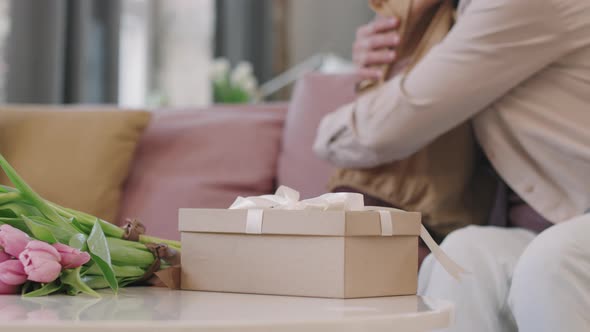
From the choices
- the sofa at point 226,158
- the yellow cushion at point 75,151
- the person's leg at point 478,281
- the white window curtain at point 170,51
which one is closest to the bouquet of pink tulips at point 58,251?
the person's leg at point 478,281

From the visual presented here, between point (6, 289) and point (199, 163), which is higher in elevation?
point (6, 289)

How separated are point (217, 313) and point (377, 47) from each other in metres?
0.97

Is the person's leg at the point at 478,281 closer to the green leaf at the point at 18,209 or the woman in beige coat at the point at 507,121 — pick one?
the woman in beige coat at the point at 507,121

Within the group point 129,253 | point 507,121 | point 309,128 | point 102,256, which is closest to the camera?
point 102,256

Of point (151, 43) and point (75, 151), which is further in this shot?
point (151, 43)

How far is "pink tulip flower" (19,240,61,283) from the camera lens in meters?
0.72

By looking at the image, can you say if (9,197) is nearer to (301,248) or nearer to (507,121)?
(301,248)

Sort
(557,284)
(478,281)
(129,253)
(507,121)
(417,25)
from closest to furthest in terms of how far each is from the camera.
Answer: (129,253), (557,284), (478,281), (507,121), (417,25)

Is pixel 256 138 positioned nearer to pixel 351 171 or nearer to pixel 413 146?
pixel 351 171

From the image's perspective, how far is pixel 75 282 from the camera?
75cm

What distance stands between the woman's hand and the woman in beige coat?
4.6 inches

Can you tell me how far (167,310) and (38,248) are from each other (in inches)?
6.5

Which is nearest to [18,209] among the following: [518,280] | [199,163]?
[518,280]

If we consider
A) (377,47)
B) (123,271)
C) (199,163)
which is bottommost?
(199,163)
